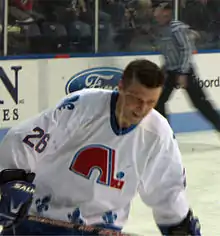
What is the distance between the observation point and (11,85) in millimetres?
5367

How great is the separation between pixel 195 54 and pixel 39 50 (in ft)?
5.17

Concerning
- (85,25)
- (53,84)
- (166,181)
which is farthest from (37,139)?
(85,25)

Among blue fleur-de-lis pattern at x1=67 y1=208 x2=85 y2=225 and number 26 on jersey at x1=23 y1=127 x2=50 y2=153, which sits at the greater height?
number 26 on jersey at x1=23 y1=127 x2=50 y2=153

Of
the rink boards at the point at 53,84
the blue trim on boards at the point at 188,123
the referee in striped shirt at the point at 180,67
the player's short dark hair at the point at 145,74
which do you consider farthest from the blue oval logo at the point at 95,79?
the player's short dark hair at the point at 145,74

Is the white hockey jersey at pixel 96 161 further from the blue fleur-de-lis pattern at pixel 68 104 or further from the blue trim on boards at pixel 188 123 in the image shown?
the blue trim on boards at pixel 188 123

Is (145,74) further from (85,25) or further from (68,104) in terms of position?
(85,25)

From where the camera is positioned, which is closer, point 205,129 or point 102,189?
point 102,189

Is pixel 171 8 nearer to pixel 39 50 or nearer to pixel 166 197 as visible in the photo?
pixel 39 50

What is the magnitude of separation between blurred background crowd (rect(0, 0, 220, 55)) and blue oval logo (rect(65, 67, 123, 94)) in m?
0.19

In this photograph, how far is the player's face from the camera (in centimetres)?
174

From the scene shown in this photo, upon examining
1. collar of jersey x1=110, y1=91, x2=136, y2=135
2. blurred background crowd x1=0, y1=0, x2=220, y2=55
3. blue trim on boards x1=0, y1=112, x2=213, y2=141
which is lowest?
blue trim on boards x1=0, y1=112, x2=213, y2=141

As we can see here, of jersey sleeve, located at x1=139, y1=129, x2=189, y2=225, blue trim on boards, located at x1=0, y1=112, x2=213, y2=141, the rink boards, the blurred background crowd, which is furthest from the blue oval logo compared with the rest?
jersey sleeve, located at x1=139, y1=129, x2=189, y2=225

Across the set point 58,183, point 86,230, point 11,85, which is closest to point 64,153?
point 58,183

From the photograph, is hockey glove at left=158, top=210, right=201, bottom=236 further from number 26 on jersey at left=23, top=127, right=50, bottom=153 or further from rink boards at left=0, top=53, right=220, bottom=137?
rink boards at left=0, top=53, right=220, bottom=137
